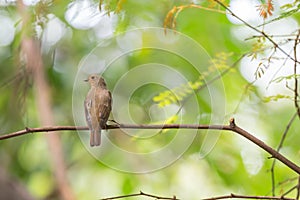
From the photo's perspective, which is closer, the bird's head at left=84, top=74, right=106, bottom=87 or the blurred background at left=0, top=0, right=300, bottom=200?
the bird's head at left=84, top=74, right=106, bottom=87

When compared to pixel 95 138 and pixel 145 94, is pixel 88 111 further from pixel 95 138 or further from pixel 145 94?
pixel 145 94

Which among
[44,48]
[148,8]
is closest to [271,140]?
[148,8]

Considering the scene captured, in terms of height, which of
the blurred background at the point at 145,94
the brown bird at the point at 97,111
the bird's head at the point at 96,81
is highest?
the blurred background at the point at 145,94

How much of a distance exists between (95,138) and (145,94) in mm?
455

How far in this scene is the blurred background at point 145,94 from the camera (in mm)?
1021

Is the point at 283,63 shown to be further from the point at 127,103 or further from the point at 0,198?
the point at 0,198

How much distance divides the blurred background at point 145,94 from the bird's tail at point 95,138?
0.08m

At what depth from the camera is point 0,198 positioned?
1.34 m

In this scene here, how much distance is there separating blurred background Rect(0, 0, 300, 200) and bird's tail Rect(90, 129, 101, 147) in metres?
0.08

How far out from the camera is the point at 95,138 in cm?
77

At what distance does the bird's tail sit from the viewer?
755 millimetres

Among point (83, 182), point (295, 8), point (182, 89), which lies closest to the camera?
point (295, 8)

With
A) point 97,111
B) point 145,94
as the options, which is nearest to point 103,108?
point 97,111

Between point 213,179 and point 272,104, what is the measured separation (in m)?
0.29
